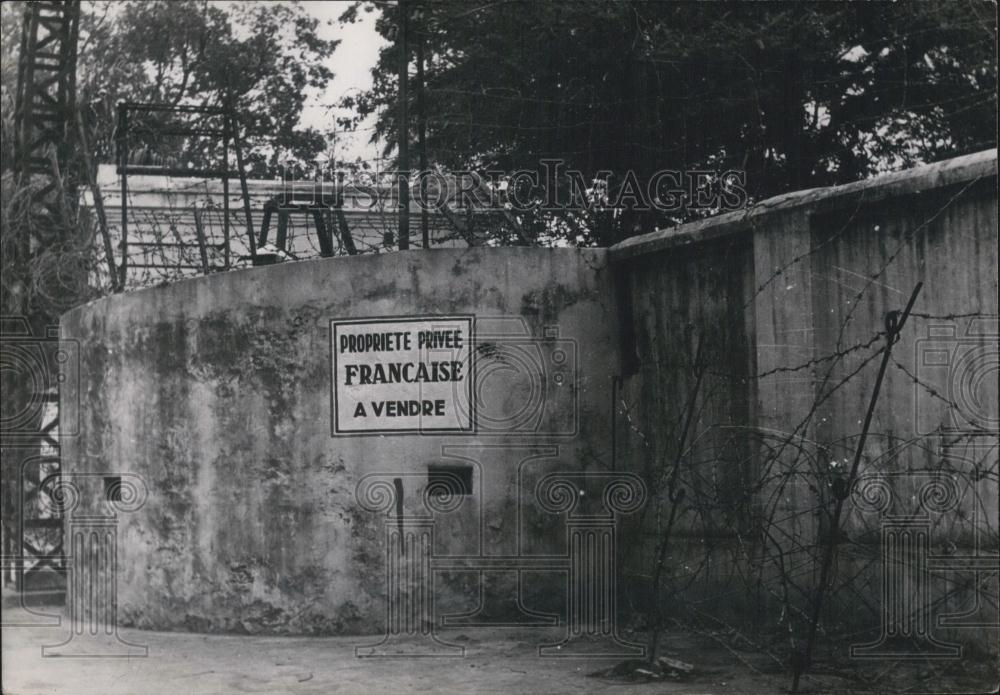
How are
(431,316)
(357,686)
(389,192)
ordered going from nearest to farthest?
1. (357,686)
2. (431,316)
3. (389,192)

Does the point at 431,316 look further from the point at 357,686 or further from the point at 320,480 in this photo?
the point at 357,686

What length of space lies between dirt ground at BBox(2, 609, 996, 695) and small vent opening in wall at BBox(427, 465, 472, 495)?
101 cm

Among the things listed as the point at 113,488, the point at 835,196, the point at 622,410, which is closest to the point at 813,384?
the point at 835,196

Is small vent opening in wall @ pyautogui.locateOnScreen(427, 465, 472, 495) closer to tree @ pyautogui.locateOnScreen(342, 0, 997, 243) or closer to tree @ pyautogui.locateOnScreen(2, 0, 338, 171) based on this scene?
tree @ pyautogui.locateOnScreen(342, 0, 997, 243)

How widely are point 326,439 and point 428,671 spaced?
2.02 meters

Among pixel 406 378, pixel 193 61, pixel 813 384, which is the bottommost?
pixel 813 384

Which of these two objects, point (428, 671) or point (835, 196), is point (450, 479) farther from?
point (835, 196)

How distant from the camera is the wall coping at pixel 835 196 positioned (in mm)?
6352

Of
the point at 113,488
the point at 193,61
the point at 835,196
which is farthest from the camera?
the point at 193,61

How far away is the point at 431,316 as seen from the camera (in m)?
8.50

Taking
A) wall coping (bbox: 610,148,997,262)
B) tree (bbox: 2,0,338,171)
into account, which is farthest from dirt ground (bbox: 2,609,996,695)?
tree (bbox: 2,0,338,171)

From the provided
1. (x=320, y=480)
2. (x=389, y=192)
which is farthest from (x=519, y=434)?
(x=389, y=192)

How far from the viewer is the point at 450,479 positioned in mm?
8484

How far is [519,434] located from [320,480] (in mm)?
1505
